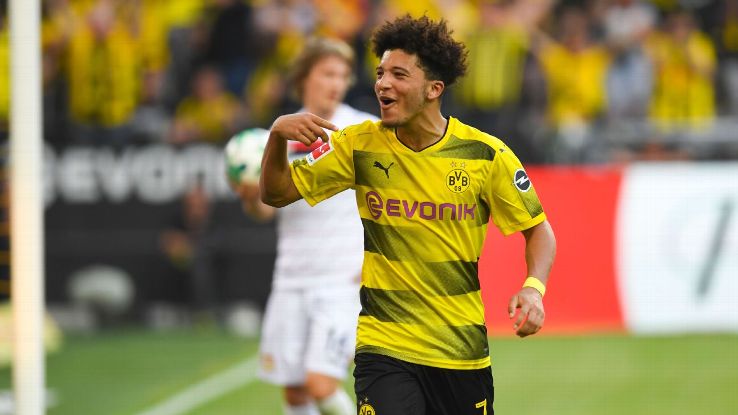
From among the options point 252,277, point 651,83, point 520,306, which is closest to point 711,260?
point 651,83

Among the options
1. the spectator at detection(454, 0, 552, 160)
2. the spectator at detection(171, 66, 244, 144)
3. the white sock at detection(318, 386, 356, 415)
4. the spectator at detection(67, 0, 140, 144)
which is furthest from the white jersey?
the spectator at detection(67, 0, 140, 144)

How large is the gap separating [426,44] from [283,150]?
73 centimetres

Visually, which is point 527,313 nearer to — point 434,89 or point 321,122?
point 434,89

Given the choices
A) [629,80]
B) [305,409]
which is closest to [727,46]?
[629,80]

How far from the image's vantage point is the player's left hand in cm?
514

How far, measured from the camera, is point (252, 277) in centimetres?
1496

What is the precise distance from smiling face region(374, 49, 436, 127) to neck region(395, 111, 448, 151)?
0.25ft

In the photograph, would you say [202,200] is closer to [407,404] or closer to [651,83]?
[651,83]

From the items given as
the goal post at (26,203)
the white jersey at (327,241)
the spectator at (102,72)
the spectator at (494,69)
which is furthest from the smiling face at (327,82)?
the spectator at (102,72)

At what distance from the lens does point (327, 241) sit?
7.45 m

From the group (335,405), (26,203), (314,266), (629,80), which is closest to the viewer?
(26,203)

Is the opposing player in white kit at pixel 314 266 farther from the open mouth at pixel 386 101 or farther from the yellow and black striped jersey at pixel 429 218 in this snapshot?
the open mouth at pixel 386 101

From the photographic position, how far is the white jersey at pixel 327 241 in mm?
7434

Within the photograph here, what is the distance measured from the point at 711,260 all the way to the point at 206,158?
5.78m
